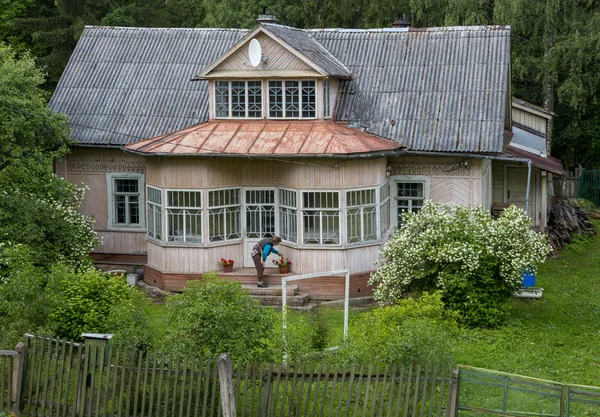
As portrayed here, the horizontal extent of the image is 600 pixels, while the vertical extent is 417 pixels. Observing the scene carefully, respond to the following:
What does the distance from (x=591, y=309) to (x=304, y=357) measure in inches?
401

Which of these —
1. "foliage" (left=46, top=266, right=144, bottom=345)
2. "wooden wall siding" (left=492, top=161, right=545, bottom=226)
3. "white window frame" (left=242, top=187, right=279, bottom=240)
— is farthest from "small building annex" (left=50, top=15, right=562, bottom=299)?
"foliage" (left=46, top=266, right=144, bottom=345)

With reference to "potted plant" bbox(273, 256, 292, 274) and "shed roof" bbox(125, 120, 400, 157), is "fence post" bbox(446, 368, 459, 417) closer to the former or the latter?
"shed roof" bbox(125, 120, 400, 157)

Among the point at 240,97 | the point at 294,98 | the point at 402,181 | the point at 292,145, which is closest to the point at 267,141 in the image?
the point at 292,145

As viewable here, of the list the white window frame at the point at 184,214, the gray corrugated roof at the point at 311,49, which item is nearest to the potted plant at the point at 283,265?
the white window frame at the point at 184,214

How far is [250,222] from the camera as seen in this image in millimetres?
24641

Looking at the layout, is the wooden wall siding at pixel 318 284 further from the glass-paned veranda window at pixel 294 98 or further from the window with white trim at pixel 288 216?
the glass-paned veranda window at pixel 294 98

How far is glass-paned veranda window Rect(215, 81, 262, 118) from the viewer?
24688 millimetres

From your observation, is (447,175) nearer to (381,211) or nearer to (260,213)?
(381,211)

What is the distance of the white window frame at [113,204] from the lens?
26.5 m

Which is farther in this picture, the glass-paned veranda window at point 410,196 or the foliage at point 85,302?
the glass-paned veranda window at point 410,196

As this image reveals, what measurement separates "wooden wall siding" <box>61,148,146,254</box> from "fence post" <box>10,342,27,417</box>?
1227 cm

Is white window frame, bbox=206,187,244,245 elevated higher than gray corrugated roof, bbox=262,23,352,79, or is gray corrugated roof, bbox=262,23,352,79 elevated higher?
gray corrugated roof, bbox=262,23,352,79

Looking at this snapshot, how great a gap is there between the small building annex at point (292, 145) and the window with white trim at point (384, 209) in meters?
0.07

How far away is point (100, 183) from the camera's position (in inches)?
1054
